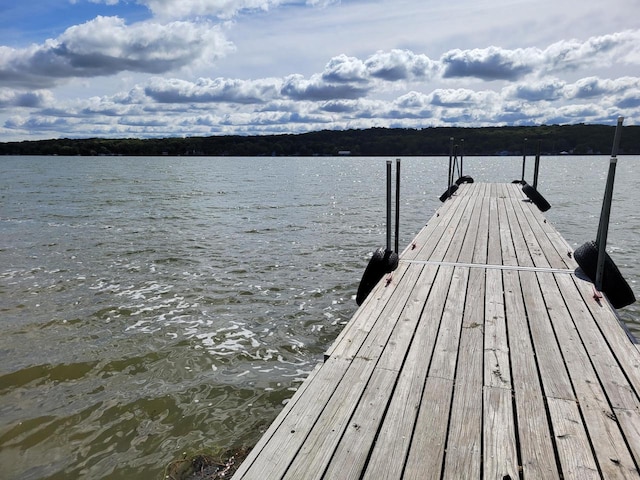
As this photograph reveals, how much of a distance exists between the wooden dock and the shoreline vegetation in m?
115

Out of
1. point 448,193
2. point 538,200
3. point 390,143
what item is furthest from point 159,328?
point 390,143

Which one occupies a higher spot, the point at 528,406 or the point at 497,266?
the point at 528,406

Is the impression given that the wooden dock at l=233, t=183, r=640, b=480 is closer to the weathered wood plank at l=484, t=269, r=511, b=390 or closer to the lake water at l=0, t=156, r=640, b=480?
the weathered wood plank at l=484, t=269, r=511, b=390

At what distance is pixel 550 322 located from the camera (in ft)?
14.6

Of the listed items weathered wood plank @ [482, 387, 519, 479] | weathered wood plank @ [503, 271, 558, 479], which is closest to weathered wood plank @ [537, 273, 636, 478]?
weathered wood plank @ [503, 271, 558, 479]

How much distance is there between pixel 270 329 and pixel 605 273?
4.63 m

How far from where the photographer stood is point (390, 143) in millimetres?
133875

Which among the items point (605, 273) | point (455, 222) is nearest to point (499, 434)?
point (605, 273)

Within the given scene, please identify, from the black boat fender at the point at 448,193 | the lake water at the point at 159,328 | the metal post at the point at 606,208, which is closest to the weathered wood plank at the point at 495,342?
the metal post at the point at 606,208

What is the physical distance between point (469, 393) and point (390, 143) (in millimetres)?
135650

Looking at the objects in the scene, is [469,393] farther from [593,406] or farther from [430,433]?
[593,406]

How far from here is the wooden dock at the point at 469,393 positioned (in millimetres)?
2502

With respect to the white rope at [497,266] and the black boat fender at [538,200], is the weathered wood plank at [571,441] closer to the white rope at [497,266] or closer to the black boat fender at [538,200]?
the white rope at [497,266]

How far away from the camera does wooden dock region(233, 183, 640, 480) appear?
8.21 ft
